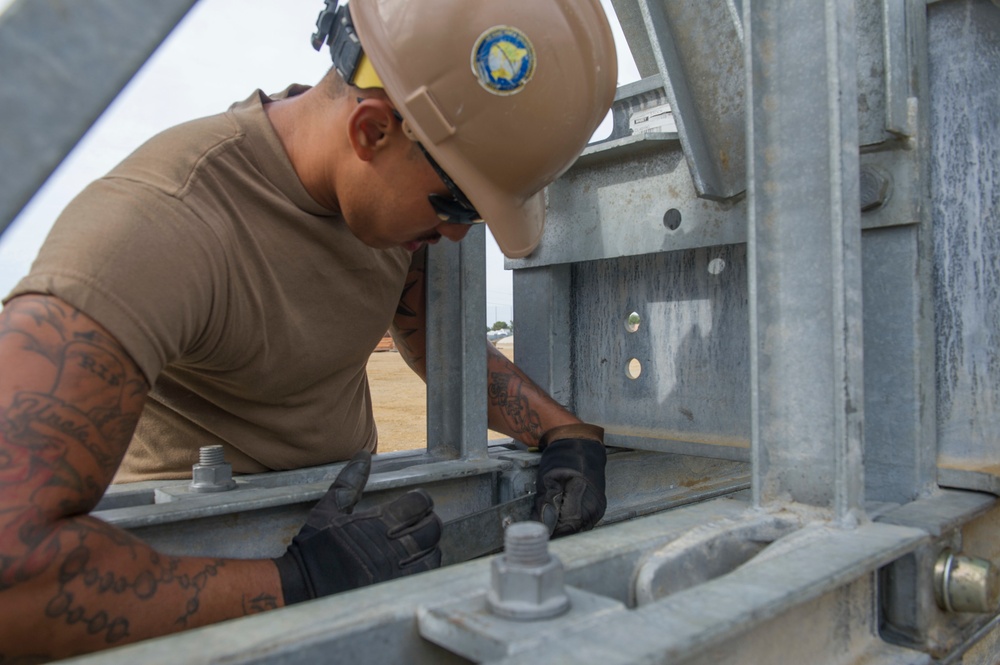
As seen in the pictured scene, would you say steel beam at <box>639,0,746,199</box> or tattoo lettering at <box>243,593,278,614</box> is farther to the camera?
steel beam at <box>639,0,746,199</box>

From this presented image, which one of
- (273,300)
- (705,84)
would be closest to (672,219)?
(705,84)

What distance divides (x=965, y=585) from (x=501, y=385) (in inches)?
61.0

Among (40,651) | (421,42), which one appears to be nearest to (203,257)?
(421,42)

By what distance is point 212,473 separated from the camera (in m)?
Answer: 1.85

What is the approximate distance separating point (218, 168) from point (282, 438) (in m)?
0.82

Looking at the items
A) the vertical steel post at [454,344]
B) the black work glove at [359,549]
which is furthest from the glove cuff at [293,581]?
the vertical steel post at [454,344]

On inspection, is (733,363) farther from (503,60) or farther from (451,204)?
(503,60)

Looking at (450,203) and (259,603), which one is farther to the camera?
(450,203)

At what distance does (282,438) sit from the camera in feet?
7.08

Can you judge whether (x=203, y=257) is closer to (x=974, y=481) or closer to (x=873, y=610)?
(x=873, y=610)

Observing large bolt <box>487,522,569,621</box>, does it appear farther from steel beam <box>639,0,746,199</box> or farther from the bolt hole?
the bolt hole

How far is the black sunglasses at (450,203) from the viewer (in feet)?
5.83

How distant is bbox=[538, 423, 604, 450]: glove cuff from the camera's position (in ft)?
7.73

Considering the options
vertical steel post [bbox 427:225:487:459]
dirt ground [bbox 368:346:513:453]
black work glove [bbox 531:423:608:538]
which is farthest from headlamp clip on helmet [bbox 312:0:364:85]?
dirt ground [bbox 368:346:513:453]
